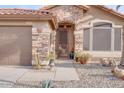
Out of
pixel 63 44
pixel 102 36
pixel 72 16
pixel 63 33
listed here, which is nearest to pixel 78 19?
pixel 72 16

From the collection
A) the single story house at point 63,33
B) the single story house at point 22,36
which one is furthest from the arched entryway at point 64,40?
the single story house at point 22,36

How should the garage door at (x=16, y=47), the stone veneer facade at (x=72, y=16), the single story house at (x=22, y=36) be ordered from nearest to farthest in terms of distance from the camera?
the single story house at (x=22, y=36) → the garage door at (x=16, y=47) → the stone veneer facade at (x=72, y=16)

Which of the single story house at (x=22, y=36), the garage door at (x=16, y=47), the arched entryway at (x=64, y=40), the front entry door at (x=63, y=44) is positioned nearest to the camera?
the single story house at (x=22, y=36)

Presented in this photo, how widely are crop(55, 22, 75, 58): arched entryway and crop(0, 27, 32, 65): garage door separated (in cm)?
688

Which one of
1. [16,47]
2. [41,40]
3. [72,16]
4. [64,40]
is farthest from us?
[64,40]

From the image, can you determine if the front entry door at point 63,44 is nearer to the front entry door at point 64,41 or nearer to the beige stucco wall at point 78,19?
the front entry door at point 64,41

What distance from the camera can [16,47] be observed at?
48.6ft

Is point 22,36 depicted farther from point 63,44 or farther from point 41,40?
point 63,44

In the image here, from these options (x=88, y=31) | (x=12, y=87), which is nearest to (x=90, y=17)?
Result: (x=88, y=31)

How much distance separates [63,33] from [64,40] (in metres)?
0.52

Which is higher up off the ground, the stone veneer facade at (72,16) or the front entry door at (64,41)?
the stone veneer facade at (72,16)

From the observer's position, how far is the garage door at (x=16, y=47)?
580 inches
